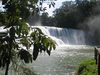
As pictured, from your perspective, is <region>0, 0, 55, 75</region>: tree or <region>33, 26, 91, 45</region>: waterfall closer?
<region>0, 0, 55, 75</region>: tree

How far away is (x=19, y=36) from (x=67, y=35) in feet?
144

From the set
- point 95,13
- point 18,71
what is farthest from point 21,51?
point 95,13

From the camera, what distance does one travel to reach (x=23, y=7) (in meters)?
1.61

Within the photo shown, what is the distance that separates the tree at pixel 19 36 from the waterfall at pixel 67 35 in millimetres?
38176

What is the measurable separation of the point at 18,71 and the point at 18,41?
394mm

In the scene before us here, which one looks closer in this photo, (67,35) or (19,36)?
(19,36)

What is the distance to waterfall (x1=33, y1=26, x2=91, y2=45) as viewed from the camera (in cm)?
4218

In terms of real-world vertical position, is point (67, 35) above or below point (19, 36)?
below

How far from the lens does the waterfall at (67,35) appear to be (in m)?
42.2

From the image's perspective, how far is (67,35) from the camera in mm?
45281

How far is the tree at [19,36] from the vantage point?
155cm

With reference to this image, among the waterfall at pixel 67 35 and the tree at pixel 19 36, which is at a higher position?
the tree at pixel 19 36

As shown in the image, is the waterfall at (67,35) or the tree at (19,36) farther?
the waterfall at (67,35)

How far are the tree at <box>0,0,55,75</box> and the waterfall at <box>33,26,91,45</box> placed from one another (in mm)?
38176
